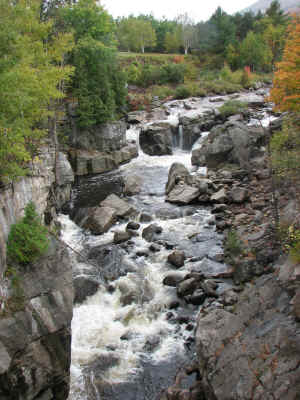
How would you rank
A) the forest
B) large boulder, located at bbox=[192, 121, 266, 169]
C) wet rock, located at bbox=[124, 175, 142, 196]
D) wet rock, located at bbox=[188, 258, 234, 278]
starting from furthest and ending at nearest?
large boulder, located at bbox=[192, 121, 266, 169] → wet rock, located at bbox=[124, 175, 142, 196] → wet rock, located at bbox=[188, 258, 234, 278] → the forest

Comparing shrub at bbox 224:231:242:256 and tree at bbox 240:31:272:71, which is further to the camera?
tree at bbox 240:31:272:71

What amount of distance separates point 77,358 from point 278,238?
976 centimetres

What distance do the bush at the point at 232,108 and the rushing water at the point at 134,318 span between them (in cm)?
1846

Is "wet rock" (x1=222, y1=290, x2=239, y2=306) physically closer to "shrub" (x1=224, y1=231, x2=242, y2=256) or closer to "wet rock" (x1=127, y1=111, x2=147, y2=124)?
"shrub" (x1=224, y1=231, x2=242, y2=256)

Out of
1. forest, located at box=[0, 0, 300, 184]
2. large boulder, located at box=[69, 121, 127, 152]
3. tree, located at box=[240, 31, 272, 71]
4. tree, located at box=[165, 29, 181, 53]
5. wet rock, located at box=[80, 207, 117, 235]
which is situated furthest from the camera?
tree, located at box=[165, 29, 181, 53]

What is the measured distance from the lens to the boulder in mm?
22564

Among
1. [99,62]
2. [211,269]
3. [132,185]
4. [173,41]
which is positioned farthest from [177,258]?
[173,41]

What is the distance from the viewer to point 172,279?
14664mm

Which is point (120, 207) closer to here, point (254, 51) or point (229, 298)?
point (229, 298)

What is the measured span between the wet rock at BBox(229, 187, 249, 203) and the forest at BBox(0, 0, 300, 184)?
5.95 meters

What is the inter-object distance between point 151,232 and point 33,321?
34.6 ft

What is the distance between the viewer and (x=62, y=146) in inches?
1128

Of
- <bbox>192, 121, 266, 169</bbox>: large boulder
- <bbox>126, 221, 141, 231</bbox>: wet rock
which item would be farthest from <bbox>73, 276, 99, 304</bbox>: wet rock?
<bbox>192, 121, 266, 169</bbox>: large boulder

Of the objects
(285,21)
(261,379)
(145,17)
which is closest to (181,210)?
(261,379)
